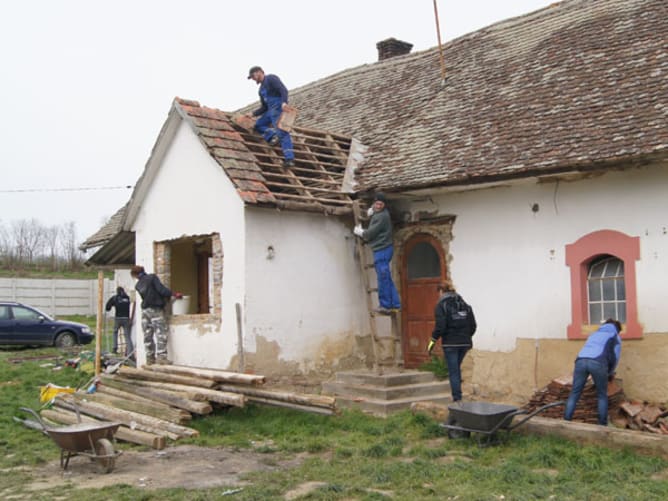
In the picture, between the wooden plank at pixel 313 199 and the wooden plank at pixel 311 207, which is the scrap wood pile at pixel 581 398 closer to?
the wooden plank at pixel 311 207

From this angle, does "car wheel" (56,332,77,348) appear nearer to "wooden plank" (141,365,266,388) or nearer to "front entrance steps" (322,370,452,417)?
"wooden plank" (141,365,266,388)

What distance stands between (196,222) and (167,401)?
3577mm

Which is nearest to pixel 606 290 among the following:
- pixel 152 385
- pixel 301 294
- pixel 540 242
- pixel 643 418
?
pixel 540 242

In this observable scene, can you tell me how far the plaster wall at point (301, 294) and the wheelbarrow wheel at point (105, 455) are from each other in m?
3.83

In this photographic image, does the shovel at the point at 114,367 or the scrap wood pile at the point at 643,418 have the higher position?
the shovel at the point at 114,367

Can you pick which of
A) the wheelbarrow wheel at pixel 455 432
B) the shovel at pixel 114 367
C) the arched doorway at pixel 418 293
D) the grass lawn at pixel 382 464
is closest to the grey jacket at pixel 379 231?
the arched doorway at pixel 418 293

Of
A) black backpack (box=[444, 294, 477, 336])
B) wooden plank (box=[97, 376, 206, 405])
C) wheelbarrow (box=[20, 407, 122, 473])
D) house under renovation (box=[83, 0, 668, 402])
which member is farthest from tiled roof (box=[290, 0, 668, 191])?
wheelbarrow (box=[20, 407, 122, 473])

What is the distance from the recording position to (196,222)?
1365 cm

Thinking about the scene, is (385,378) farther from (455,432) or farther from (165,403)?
(165,403)

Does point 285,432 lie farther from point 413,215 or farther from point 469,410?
point 413,215

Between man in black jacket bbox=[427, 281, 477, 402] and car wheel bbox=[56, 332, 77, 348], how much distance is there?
1592 cm

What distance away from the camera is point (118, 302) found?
17891 millimetres

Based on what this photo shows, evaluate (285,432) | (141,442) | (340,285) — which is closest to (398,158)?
(340,285)

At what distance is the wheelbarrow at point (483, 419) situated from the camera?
8.87m
